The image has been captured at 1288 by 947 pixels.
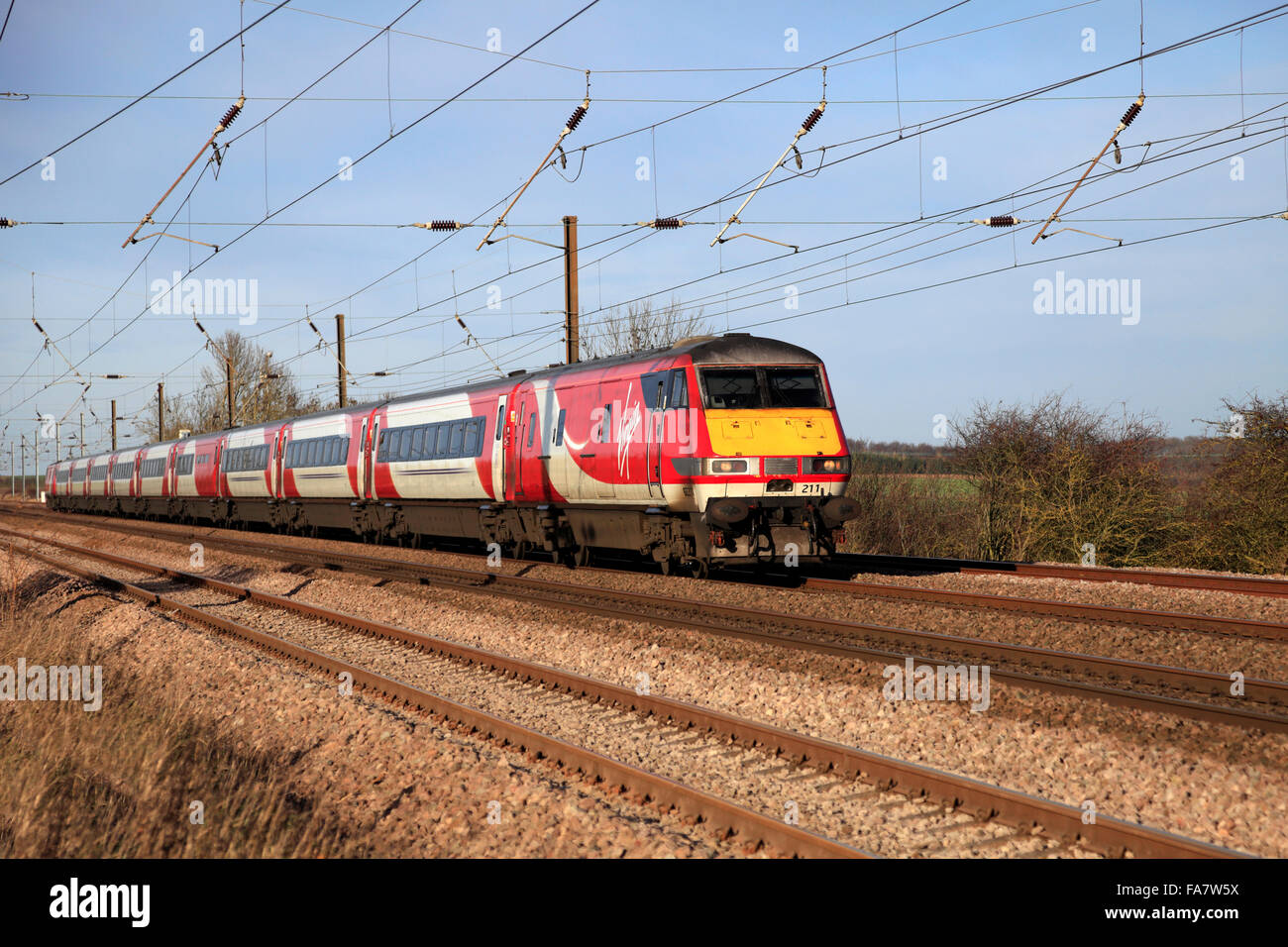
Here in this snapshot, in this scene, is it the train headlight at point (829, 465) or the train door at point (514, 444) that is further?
the train door at point (514, 444)

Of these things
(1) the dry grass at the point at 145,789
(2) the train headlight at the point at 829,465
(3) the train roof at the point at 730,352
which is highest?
(3) the train roof at the point at 730,352

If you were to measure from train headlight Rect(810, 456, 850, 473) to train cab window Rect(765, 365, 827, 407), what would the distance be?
90cm

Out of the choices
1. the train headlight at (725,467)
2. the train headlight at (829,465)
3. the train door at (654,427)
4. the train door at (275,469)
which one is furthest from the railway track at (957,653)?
the train door at (275,469)

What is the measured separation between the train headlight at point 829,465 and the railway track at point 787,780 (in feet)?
18.8

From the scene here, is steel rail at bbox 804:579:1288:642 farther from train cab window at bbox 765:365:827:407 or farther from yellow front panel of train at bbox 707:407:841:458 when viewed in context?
train cab window at bbox 765:365:827:407

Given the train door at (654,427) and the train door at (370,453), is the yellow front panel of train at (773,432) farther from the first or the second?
the train door at (370,453)

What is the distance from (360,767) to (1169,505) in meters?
18.8

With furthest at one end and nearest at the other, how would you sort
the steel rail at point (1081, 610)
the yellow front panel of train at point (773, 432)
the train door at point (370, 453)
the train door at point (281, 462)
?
the train door at point (281, 462), the train door at point (370, 453), the yellow front panel of train at point (773, 432), the steel rail at point (1081, 610)

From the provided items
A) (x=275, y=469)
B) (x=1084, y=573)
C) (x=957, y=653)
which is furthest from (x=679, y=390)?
(x=275, y=469)

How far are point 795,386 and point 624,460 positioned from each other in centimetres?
272

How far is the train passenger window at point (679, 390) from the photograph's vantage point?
14.0m
